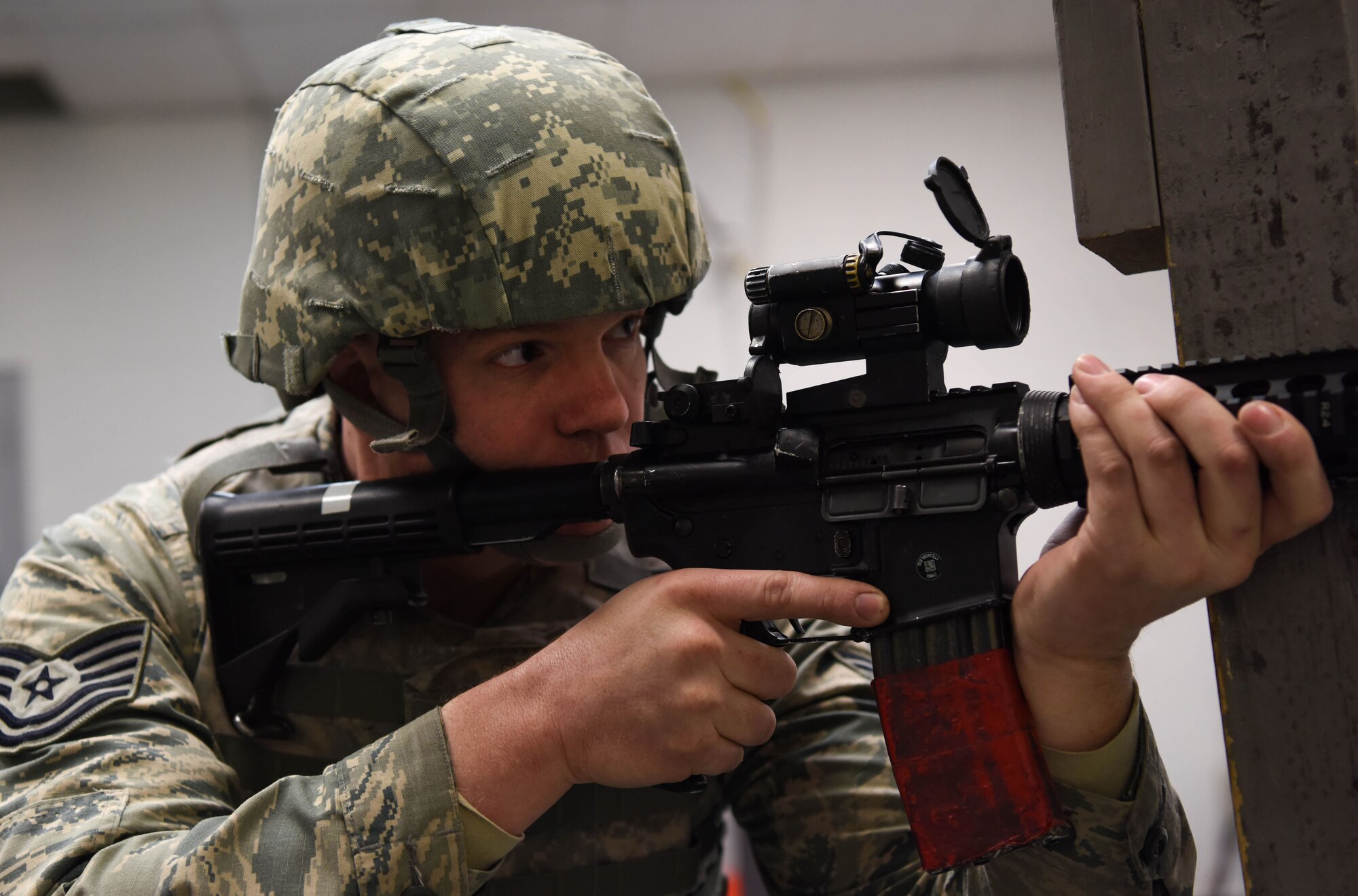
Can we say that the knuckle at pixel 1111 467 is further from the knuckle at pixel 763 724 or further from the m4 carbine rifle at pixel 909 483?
the knuckle at pixel 763 724

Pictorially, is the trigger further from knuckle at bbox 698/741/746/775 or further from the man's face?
the man's face

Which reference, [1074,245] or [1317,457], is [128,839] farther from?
[1074,245]

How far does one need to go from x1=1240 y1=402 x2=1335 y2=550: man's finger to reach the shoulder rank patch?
1062 mm

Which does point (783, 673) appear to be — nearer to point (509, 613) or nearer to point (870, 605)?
point (870, 605)

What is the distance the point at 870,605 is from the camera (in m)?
0.95

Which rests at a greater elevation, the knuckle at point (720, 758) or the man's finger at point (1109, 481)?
the man's finger at point (1109, 481)

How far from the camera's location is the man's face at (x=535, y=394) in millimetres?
1181

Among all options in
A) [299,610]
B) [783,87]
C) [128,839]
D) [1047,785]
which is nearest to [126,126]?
[783,87]

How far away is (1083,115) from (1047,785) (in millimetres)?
517

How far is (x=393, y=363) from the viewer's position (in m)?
1.20

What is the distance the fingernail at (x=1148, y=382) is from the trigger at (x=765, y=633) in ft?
1.28

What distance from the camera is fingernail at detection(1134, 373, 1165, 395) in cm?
75

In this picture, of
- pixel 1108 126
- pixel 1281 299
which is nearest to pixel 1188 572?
pixel 1281 299

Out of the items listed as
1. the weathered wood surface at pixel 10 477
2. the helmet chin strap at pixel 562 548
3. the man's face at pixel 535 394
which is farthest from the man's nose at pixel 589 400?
the weathered wood surface at pixel 10 477
